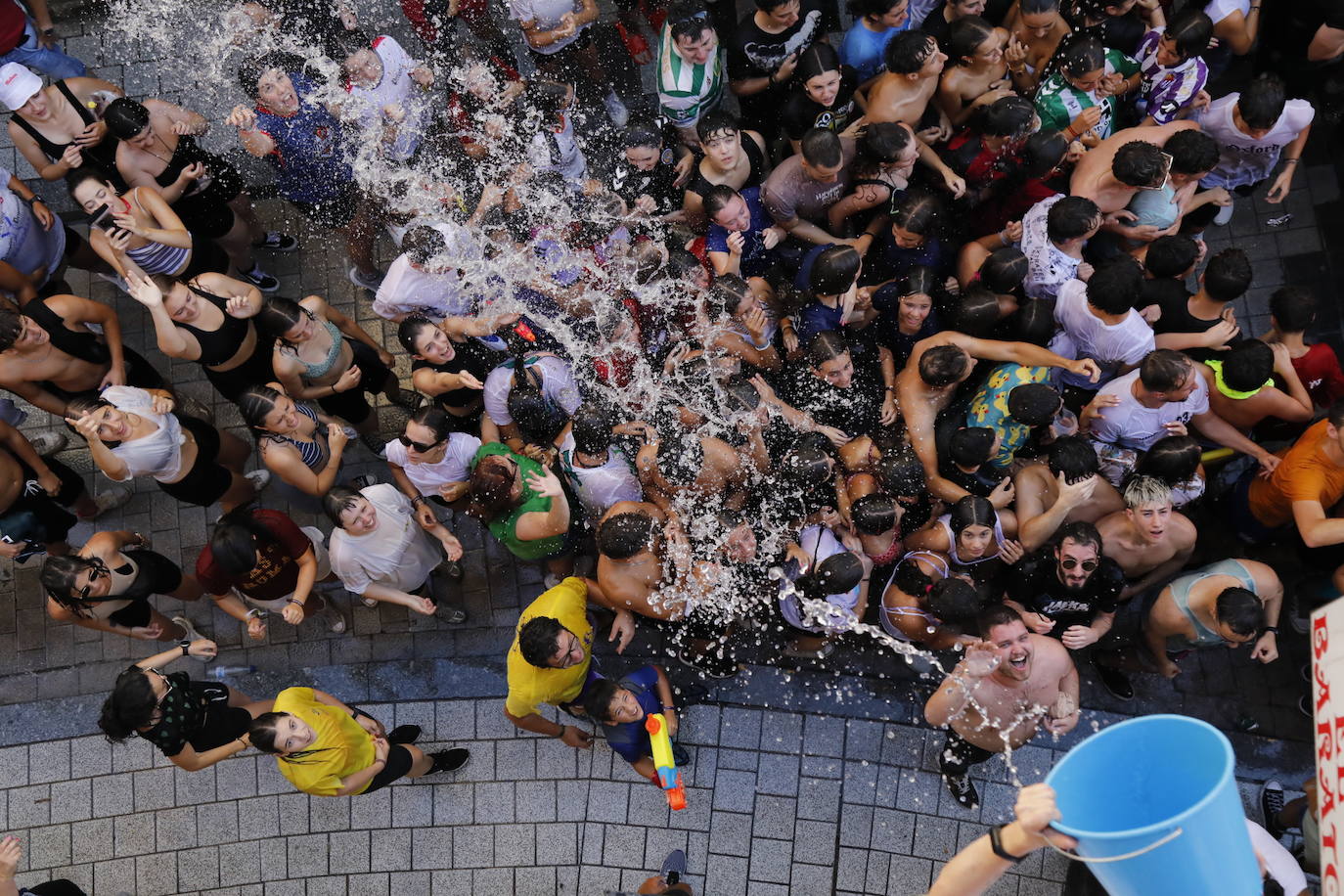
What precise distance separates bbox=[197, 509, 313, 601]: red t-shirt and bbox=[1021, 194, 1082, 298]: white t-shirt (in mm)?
4415

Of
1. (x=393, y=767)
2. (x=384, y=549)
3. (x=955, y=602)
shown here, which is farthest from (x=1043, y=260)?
(x=393, y=767)

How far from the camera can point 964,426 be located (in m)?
5.42

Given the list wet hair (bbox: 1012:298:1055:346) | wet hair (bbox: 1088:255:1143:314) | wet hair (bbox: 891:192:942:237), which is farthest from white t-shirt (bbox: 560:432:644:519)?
wet hair (bbox: 1088:255:1143:314)

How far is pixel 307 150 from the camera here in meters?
6.10

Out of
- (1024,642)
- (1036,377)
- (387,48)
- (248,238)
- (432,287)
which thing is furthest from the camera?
(248,238)

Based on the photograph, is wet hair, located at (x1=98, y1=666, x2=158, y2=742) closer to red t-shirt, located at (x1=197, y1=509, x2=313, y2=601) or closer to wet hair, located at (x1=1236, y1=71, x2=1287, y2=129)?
red t-shirt, located at (x1=197, y1=509, x2=313, y2=601)

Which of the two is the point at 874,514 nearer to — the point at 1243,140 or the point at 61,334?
the point at 1243,140

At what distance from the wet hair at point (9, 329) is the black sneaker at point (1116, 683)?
637 centimetres

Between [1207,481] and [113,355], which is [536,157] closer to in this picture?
[113,355]

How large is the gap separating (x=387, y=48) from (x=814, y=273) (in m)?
3.19

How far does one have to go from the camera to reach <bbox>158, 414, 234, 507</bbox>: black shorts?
5645 mm

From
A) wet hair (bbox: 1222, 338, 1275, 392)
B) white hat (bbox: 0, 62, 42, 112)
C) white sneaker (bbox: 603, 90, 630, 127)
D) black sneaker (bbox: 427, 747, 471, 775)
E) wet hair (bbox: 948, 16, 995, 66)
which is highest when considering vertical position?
white hat (bbox: 0, 62, 42, 112)

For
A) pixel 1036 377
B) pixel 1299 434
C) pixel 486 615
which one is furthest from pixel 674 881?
pixel 1299 434

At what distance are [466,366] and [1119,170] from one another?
12.5 ft
